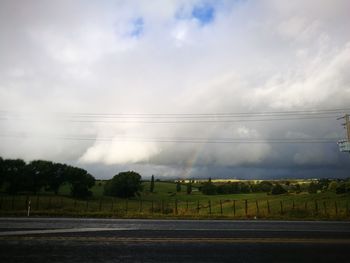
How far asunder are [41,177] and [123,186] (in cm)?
2573

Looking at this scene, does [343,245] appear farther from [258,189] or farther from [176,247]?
[258,189]

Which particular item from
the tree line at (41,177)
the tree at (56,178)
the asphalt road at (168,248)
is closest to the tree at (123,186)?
the tree line at (41,177)

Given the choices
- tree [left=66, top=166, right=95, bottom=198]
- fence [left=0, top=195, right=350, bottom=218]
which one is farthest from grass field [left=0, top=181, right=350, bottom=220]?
tree [left=66, top=166, right=95, bottom=198]

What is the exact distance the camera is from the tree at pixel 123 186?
405ft

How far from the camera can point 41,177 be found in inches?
4318

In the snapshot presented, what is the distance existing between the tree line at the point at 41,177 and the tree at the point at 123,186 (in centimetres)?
910

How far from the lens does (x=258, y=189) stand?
13962 centimetres

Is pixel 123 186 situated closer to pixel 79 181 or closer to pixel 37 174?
pixel 79 181

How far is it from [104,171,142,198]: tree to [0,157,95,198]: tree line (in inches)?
358

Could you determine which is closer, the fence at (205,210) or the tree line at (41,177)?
the fence at (205,210)

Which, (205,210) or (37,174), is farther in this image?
(37,174)

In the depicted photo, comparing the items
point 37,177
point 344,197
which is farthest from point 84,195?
point 344,197

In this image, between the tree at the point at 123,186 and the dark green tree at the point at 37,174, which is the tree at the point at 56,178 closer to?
the dark green tree at the point at 37,174

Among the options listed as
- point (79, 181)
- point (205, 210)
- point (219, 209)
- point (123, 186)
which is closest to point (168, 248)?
point (205, 210)
